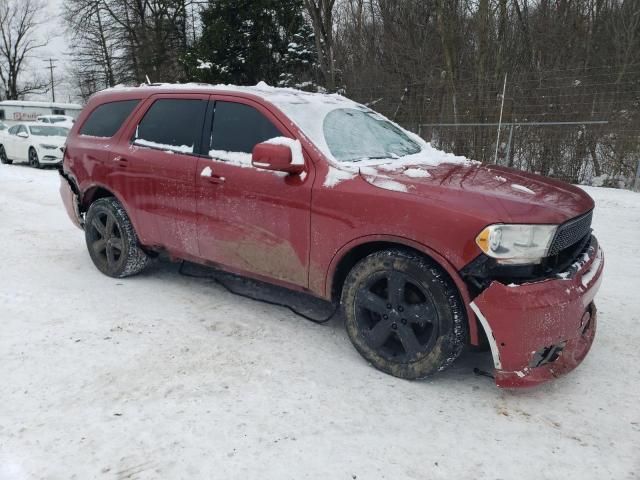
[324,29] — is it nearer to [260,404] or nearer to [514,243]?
[514,243]

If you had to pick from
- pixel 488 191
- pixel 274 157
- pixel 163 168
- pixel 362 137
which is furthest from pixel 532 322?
pixel 163 168

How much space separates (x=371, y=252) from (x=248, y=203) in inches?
37.9

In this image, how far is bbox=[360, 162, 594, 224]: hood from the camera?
2740 mm

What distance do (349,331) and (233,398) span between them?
2.81 ft

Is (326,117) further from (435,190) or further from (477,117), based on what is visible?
(477,117)

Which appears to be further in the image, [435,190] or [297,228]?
[297,228]

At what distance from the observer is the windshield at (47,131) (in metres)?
17.0

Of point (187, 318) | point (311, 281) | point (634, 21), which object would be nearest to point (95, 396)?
point (187, 318)

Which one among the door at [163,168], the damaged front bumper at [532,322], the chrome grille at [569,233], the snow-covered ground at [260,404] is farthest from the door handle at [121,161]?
the chrome grille at [569,233]

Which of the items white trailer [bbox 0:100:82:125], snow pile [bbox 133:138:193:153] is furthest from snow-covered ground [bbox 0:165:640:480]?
white trailer [bbox 0:100:82:125]

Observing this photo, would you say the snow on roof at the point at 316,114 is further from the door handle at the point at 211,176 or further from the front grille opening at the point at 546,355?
the front grille opening at the point at 546,355

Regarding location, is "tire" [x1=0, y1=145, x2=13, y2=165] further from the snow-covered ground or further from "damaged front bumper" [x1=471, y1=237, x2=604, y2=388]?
"damaged front bumper" [x1=471, y1=237, x2=604, y2=388]

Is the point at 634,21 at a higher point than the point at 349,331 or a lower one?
higher

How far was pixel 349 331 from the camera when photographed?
329 cm
